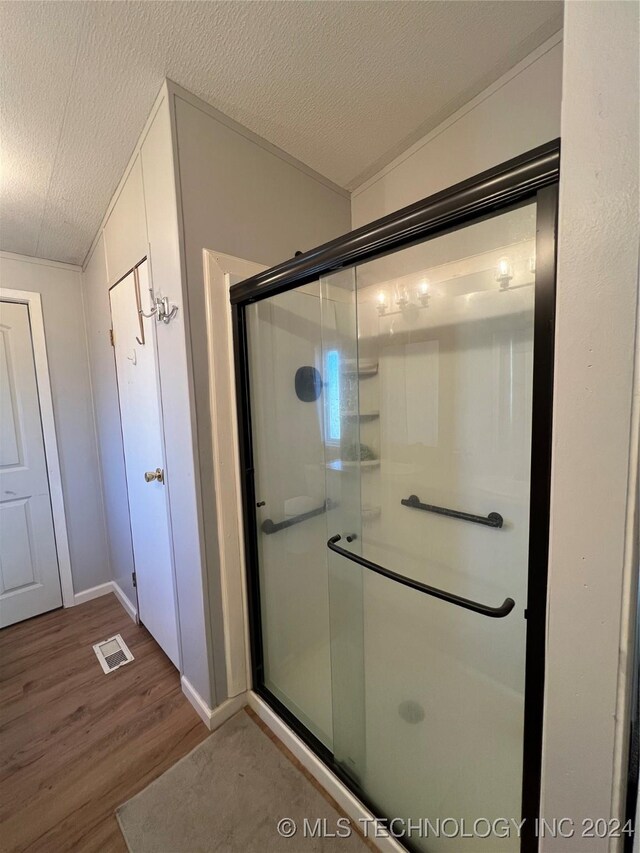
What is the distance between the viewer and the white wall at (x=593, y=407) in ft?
1.35

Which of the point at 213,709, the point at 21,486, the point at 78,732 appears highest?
the point at 21,486

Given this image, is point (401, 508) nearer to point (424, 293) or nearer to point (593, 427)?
point (424, 293)

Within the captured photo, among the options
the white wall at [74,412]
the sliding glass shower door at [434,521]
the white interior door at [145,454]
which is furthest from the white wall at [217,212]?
the white wall at [74,412]

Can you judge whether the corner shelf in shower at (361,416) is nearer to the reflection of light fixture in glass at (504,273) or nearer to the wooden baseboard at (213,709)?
the reflection of light fixture in glass at (504,273)

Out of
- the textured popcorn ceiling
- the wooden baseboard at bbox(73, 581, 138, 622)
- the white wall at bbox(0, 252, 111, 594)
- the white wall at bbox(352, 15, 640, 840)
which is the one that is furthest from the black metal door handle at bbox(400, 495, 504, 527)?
the white wall at bbox(0, 252, 111, 594)

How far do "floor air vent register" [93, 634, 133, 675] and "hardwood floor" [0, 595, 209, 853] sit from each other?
32mm

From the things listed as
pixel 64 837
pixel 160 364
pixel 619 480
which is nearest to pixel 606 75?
pixel 619 480

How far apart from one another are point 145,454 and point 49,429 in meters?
0.98

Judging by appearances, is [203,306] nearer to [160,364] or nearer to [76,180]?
[160,364]

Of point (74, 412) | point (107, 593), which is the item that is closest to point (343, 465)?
point (74, 412)

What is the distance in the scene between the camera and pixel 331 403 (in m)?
1.32

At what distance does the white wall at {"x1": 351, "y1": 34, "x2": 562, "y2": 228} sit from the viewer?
1.04 m

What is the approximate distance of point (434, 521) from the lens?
150 cm

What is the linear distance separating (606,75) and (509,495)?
1.15 meters
